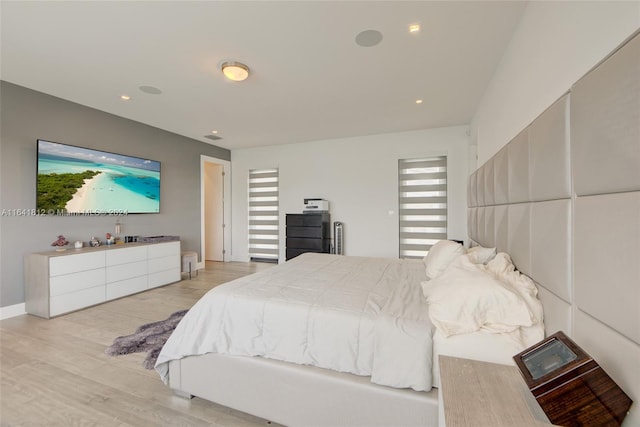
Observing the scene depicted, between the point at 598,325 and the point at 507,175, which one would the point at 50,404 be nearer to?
the point at 598,325

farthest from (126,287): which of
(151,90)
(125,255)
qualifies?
(151,90)

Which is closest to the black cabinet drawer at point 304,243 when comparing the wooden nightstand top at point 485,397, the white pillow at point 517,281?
the white pillow at point 517,281

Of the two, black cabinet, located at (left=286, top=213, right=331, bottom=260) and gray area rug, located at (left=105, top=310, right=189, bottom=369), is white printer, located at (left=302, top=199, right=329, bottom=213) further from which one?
gray area rug, located at (left=105, top=310, right=189, bottom=369)

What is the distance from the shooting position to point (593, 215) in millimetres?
887

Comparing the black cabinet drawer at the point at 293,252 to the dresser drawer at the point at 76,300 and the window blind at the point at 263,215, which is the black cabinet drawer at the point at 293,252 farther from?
the dresser drawer at the point at 76,300

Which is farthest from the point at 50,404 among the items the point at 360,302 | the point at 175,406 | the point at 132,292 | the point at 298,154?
the point at 298,154

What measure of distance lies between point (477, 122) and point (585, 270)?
3359 millimetres

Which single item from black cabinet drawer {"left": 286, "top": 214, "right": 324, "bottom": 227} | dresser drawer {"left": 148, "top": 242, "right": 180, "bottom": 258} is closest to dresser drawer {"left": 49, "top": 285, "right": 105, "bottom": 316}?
dresser drawer {"left": 148, "top": 242, "right": 180, "bottom": 258}

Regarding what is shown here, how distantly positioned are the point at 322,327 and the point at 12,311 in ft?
13.1

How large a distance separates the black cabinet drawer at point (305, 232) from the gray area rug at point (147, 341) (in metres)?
2.75

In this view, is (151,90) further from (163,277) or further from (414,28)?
(414,28)

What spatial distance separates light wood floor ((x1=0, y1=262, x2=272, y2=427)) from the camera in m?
1.57

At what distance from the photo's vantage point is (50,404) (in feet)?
5.50

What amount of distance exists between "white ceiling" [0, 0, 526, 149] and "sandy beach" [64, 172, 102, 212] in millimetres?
1110
